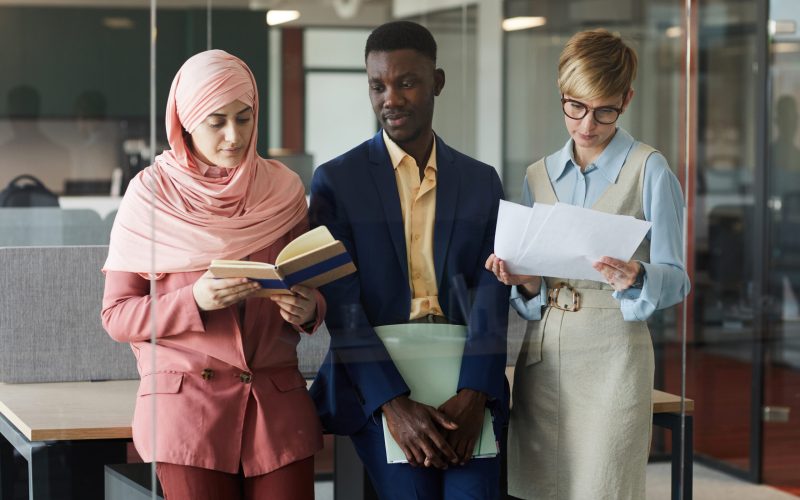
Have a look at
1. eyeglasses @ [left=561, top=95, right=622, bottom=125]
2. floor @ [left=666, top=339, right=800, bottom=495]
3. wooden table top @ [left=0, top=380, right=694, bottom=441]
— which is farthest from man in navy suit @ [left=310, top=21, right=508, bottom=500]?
floor @ [left=666, top=339, right=800, bottom=495]

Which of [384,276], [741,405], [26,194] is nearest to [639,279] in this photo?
[384,276]

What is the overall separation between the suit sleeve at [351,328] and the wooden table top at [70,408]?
1.41ft

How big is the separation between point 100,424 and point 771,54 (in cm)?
306

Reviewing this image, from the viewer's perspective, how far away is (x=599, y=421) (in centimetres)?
224

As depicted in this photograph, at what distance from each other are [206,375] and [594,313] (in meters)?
0.79

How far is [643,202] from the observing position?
2.18 meters

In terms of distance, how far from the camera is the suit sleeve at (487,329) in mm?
2121

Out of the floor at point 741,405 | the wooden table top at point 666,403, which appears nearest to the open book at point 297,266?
the wooden table top at point 666,403

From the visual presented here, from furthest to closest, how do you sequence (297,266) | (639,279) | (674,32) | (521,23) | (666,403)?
(674,32) → (666,403) → (521,23) → (639,279) → (297,266)

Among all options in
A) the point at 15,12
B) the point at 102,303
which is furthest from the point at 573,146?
the point at 15,12

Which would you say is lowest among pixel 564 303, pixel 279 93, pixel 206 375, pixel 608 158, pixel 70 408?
pixel 70 408

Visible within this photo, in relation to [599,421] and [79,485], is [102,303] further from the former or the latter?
[599,421]

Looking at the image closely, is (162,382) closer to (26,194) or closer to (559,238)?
(26,194)

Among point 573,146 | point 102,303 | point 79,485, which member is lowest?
point 79,485
